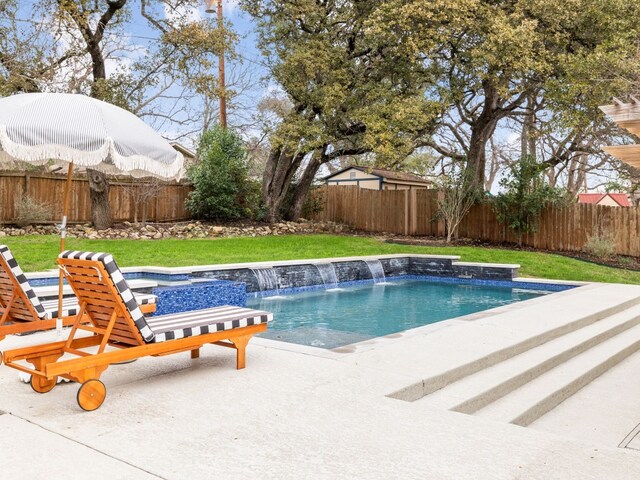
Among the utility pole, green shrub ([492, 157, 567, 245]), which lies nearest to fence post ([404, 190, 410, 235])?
green shrub ([492, 157, 567, 245])

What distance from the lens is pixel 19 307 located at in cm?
505

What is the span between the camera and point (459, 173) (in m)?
19.2

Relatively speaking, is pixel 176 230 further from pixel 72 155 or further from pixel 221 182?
pixel 72 155

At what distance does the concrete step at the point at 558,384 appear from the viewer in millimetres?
4409

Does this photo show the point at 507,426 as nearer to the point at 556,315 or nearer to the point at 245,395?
the point at 245,395

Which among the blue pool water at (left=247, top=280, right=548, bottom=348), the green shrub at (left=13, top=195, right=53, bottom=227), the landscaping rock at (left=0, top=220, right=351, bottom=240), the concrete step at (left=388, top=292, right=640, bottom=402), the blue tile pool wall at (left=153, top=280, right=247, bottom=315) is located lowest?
the blue pool water at (left=247, top=280, right=548, bottom=348)

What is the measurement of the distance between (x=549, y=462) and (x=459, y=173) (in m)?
16.9

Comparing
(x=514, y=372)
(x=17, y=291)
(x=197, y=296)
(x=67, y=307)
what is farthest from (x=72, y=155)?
(x=514, y=372)

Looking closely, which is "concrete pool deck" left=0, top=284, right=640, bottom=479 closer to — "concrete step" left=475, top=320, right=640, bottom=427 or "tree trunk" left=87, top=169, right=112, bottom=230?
"concrete step" left=475, top=320, right=640, bottom=427

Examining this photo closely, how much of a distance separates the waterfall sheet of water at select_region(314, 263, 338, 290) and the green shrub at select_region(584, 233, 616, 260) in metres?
8.45

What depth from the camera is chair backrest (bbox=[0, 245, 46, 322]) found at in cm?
477

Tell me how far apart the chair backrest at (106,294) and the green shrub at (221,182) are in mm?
15673

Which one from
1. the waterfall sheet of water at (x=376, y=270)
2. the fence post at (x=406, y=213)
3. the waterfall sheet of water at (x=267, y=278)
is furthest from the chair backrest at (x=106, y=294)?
the fence post at (x=406, y=213)

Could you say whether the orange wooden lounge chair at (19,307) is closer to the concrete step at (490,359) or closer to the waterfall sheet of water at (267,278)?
the concrete step at (490,359)
